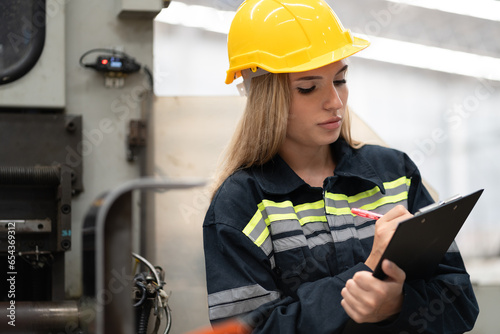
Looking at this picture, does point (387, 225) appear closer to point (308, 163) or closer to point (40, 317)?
point (308, 163)

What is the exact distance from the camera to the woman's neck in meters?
1.27

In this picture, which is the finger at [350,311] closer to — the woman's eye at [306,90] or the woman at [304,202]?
the woman at [304,202]

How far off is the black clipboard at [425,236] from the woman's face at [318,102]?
0.31 metres

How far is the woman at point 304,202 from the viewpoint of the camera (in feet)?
3.39

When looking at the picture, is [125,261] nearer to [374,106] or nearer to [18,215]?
[18,215]

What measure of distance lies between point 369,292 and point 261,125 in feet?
1.42

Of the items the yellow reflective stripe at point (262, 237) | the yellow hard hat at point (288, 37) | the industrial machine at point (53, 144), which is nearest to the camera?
the yellow reflective stripe at point (262, 237)

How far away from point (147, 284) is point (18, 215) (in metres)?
0.44

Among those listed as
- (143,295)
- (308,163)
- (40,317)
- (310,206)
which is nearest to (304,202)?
(310,206)

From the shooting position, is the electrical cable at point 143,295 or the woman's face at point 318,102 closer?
the woman's face at point 318,102

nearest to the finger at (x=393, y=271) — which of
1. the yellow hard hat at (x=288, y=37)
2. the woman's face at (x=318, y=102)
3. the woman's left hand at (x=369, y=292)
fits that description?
the woman's left hand at (x=369, y=292)

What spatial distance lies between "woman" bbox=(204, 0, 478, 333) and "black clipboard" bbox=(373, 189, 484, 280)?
0.12 ft

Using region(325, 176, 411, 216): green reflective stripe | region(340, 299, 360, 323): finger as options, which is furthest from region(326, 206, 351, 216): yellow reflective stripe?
region(340, 299, 360, 323): finger

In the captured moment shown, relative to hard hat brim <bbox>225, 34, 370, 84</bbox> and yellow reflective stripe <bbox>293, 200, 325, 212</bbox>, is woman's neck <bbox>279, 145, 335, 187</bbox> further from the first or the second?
hard hat brim <bbox>225, 34, 370, 84</bbox>
